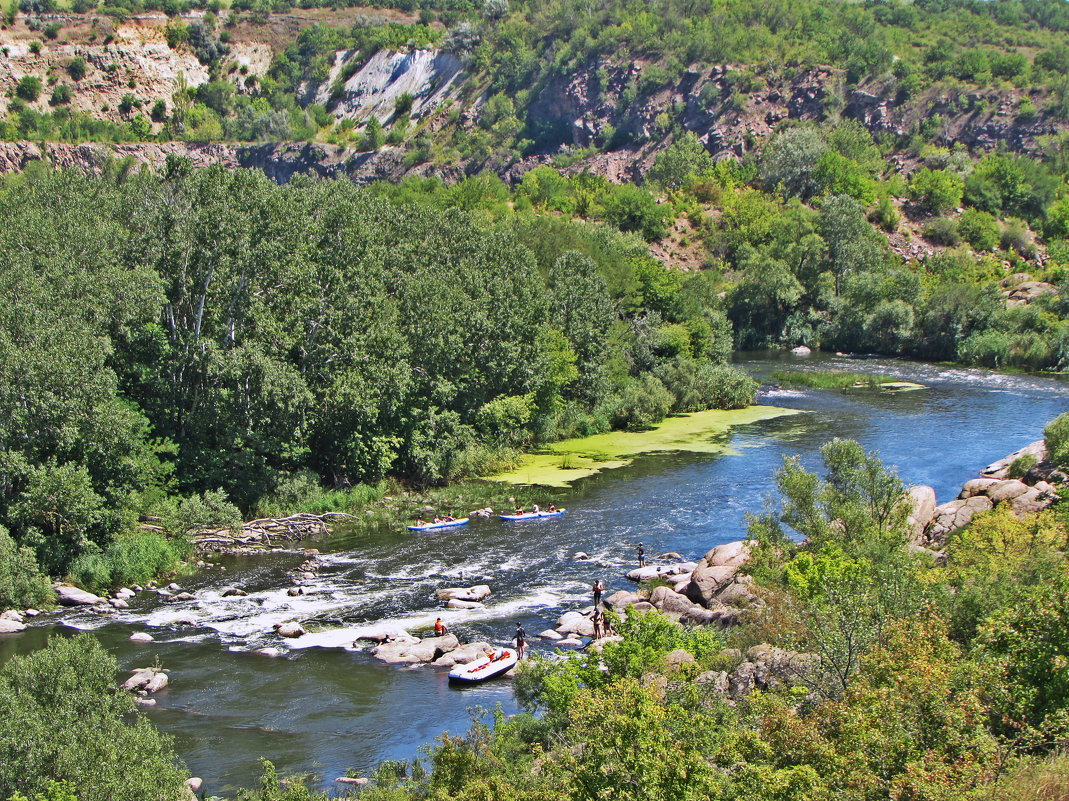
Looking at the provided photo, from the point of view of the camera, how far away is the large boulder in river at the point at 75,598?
36156 mm


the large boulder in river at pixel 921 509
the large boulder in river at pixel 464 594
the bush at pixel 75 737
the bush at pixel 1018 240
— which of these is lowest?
the large boulder in river at pixel 464 594

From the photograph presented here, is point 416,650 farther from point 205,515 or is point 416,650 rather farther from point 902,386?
point 902,386

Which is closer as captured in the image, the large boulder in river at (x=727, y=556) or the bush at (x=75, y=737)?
the bush at (x=75, y=737)

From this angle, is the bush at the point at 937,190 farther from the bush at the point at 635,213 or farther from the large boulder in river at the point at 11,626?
the large boulder in river at the point at 11,626

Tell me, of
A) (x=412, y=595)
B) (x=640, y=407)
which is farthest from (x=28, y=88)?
(x=412, y=595)

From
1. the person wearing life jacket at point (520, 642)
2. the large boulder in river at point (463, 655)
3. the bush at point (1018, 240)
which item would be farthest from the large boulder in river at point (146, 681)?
the bush at point (1018, 240)

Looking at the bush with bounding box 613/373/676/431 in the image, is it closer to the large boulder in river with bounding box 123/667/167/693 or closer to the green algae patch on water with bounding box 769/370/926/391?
the green algae patch on water with bounding box 769/370/926/391

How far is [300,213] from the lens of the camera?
49812 millimetres

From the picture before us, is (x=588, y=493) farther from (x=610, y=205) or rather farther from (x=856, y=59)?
(x=856, y=59)

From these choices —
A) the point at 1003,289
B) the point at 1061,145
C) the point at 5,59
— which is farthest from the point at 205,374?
the point at 5,59

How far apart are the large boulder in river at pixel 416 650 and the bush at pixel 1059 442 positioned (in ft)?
90.3

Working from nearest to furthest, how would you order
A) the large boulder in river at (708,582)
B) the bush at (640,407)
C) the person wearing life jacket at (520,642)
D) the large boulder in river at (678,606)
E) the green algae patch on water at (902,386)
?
1. the person wearing life jacket at (520,642)
2. the large boulder in river at (678,606)
3. the large boulder in river at (708,582)
4. the bush at (640,407)
5. the green algae patch on water at (902,386)

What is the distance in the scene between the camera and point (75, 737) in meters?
19.5

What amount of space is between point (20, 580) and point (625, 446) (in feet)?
117
